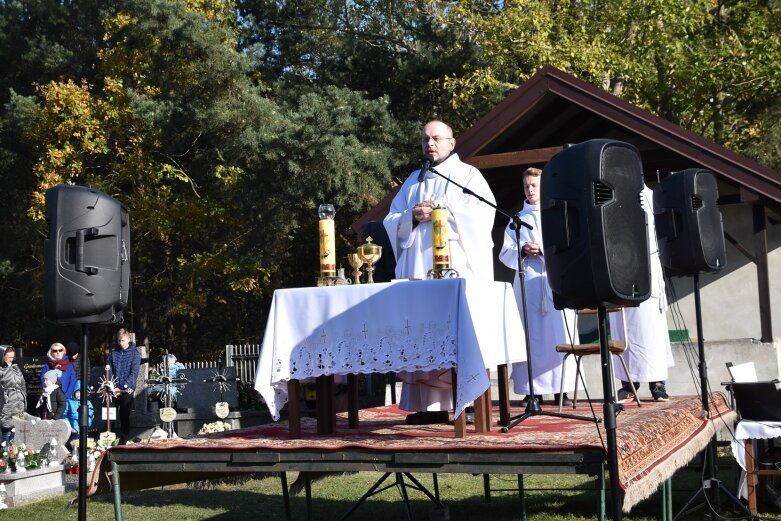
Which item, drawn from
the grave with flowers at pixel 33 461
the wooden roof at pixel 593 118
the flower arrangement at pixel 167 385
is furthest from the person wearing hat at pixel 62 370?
the wooden roof at pixel 593 118

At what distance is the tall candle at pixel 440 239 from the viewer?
7.29 metres

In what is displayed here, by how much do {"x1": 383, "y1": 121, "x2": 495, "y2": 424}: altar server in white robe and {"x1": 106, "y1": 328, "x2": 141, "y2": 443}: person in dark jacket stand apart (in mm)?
8165

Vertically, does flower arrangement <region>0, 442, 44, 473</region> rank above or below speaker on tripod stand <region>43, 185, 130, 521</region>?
below

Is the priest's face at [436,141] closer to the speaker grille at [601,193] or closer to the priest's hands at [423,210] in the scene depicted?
the priest's hands at [423,210]

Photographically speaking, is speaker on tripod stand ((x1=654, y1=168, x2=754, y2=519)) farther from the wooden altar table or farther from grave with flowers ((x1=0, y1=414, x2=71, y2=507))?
grave with flowers ((x1=0, y1=414, x2=71, y2=507))

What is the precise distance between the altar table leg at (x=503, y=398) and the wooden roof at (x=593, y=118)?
633 centimetres

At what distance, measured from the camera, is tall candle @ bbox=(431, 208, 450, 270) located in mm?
7293

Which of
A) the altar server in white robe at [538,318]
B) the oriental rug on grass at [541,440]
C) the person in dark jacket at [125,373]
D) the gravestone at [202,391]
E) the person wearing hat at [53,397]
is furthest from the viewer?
the gravestone at [202,391]

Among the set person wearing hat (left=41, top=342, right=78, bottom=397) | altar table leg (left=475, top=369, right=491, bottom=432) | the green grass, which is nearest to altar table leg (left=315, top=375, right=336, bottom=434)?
altar table leg (left=475, top=369, right=491, bottom=432)

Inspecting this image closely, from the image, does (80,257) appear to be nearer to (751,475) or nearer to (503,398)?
(503,398)

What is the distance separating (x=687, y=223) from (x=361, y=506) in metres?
4.41

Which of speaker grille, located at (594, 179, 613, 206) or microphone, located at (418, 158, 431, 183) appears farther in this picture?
microphone, located at (418, 158, 431, 183)

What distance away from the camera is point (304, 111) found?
22234mm

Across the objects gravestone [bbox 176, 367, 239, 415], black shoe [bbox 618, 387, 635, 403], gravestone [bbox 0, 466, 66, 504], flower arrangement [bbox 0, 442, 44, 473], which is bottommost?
gravestone [bbox 0, 466, 66, 504]
